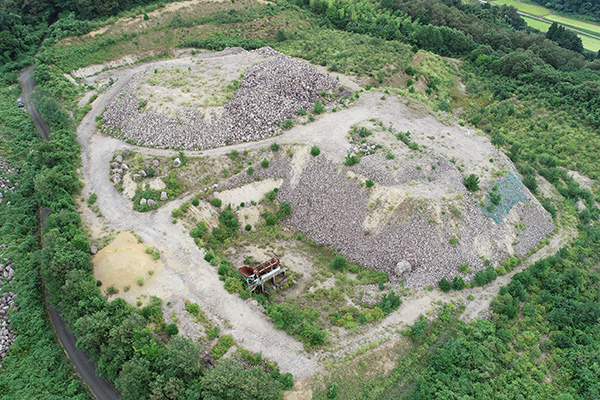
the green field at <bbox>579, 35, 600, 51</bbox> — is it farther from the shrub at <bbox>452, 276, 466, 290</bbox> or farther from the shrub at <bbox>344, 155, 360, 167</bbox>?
the shrub at <bbox>452, 276, 466, 290</bbox>

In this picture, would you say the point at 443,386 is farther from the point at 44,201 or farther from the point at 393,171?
the point at 44,201

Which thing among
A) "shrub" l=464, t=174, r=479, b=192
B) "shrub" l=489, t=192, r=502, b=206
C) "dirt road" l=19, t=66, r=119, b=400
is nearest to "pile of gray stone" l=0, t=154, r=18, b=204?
"dirt road" l=19, t=66, r=119, b=400

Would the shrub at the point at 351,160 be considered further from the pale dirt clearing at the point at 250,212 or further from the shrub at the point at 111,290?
the shrub at the point at 111,290

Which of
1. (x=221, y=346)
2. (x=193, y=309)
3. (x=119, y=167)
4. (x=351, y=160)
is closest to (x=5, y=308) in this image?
(x=119, y=167)

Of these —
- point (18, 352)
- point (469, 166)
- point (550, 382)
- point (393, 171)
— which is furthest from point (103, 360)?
point (469, 166)

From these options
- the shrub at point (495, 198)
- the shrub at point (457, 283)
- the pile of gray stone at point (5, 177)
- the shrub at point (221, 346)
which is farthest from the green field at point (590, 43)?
the pile of gray stone at point (5, 177)

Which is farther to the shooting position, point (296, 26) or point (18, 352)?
point (296, 26)

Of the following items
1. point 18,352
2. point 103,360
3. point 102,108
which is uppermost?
point 102,108
